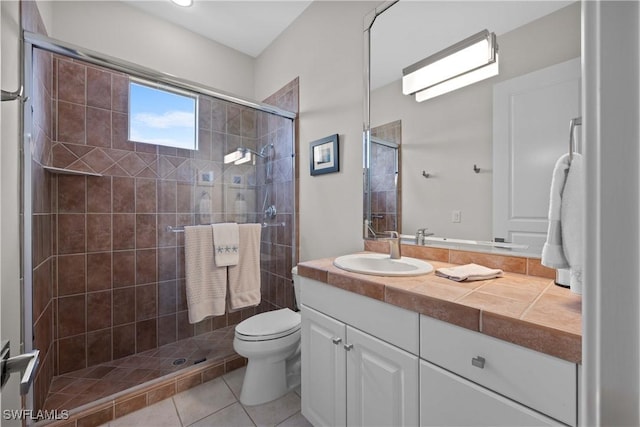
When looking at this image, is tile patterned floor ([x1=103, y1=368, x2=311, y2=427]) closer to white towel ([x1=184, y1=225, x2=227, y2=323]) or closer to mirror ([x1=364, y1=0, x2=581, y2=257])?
white towel ([x1=184, y1=225, x2=227, y2=323])

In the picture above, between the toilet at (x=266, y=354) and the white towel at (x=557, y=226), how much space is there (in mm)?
1353

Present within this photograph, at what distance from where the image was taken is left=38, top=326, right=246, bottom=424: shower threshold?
1.45 meters

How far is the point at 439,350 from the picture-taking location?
813 millimetres

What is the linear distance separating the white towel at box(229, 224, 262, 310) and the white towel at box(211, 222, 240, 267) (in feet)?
0.17

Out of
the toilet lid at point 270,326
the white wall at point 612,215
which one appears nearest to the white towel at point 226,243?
the toilet lid at point 270,326

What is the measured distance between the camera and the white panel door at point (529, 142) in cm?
95

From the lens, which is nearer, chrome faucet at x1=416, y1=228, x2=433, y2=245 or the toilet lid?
chrome faucet at x1=416, y1=228, x2=433, y2=245

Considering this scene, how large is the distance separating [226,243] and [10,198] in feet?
3.27

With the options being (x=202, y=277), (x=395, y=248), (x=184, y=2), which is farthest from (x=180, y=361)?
(x=184, y=2)

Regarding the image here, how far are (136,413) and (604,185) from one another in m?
2.11

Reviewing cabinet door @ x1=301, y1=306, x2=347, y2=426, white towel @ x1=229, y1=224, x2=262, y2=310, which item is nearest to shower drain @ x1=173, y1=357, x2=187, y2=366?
white towel @ x1=229, y1=224, x2=262, y2=310

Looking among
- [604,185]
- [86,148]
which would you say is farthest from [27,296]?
[604,185]

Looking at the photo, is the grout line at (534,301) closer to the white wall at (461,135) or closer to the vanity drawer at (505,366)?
the vanity drawer at (505,366)

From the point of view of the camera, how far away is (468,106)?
1193 mm
